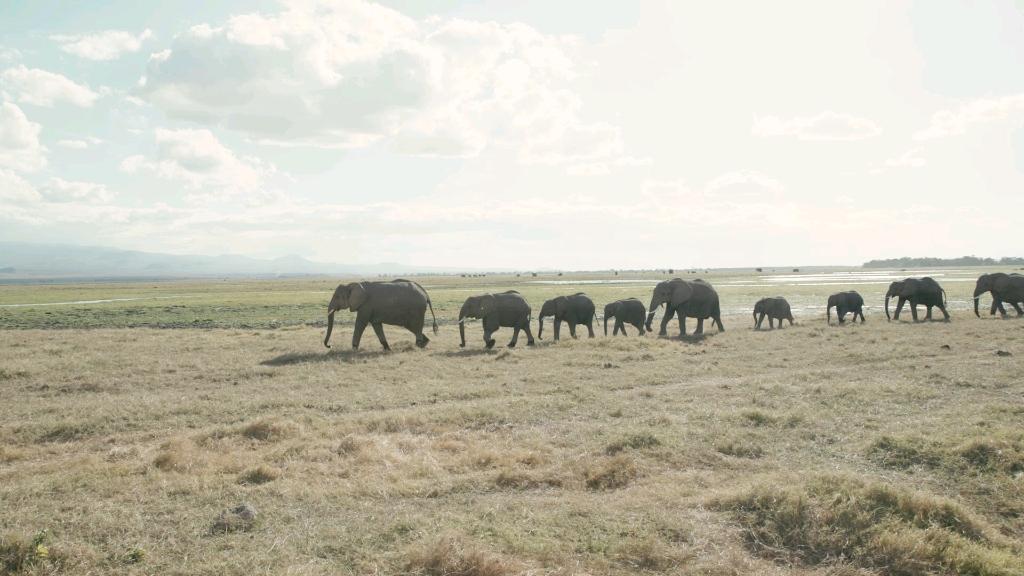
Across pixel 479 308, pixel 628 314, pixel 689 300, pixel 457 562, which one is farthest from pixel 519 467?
pixel 689 300

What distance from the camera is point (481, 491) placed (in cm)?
792

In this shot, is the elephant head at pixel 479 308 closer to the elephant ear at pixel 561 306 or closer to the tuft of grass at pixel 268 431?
the elephant ear at pixel 561 306

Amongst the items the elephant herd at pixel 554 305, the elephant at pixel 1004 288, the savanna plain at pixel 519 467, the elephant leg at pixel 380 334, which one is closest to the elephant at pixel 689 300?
the elephant herd at pixel 554 305

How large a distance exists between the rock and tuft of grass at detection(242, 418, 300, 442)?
11.7 feet

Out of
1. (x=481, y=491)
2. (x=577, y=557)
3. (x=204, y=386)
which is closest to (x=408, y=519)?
(x=481, y=491)

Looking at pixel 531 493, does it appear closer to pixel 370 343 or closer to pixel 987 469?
pixel 987 469

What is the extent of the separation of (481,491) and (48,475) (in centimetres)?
610

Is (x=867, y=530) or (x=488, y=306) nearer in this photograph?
(x=867, y=530)

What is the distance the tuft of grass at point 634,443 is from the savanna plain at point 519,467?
58mm

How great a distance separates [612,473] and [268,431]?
617cm

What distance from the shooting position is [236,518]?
6.80m

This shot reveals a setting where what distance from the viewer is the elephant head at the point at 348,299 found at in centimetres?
2281

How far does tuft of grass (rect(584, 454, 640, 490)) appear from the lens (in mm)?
8078

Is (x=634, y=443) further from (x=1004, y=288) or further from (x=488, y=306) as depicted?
(x=1004, y=288)
